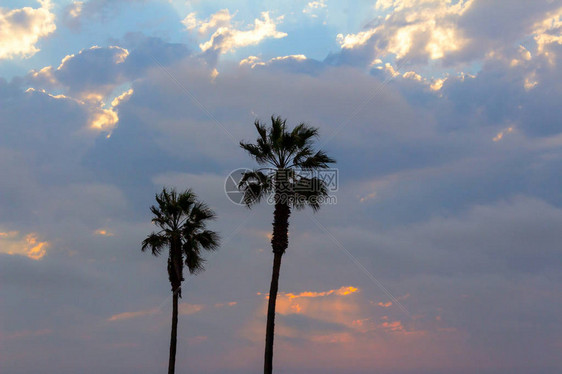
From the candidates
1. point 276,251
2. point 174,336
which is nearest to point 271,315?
point 276,251

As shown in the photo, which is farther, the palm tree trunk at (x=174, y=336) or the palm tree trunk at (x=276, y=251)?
the palm tree trunk at (x=174, y=336)

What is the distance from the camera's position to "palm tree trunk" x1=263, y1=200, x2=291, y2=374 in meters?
31.5

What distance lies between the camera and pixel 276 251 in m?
33.8

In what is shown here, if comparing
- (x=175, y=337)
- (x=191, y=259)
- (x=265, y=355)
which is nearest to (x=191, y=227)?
(x=191, y=259)

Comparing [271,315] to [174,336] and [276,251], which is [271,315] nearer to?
[276,251]

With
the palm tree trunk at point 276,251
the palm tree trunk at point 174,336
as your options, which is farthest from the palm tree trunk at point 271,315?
the palm tree trunk at point 174,336

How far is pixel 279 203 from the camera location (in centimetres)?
3456

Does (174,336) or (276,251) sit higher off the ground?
(276,251)

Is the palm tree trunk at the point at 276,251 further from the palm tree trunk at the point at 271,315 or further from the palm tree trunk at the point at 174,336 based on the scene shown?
the palm tree trunk at the point at 174,336

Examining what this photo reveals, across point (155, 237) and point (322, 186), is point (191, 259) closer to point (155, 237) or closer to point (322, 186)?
point (155, 237)

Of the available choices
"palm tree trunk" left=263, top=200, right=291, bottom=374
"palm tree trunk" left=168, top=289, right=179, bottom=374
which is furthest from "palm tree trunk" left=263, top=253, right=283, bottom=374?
"palm tree trunk" left=168, top=289, right=179, bottom=374

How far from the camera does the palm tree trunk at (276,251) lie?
3145cm

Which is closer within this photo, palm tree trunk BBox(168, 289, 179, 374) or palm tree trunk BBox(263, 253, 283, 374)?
palm tree trunk BBox(263, 253, 283, 374)

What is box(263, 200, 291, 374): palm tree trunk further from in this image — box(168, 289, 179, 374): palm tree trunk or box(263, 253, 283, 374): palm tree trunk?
box(168, 289, 179, 374): palm tree trunk
